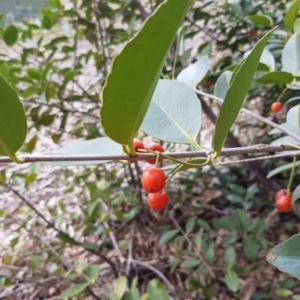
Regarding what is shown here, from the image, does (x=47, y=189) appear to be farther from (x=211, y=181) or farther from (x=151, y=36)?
(x=151, y=36)

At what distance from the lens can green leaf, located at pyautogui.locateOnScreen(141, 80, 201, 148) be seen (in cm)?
63

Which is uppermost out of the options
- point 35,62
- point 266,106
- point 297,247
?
point 297,247

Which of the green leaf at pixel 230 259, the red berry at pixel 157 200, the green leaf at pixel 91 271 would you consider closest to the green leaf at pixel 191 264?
the green leaf at pixel 230 259

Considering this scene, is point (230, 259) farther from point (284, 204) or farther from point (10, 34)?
point (10, 34)

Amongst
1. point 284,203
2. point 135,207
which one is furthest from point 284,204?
point 135,207

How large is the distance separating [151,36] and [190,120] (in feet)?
1.01

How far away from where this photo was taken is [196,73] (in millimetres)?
937

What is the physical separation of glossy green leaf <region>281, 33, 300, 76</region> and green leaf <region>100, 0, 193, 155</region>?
568 millimetres

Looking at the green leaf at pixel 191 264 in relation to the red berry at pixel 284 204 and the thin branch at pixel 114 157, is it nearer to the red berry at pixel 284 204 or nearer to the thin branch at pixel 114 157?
the red berry at pixel 284 204

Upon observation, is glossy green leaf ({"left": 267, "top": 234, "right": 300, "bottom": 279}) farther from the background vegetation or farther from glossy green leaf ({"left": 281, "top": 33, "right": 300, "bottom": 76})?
the background vegetation

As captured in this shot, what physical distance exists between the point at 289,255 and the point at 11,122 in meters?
0.43

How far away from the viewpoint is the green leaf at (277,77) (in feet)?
2.63

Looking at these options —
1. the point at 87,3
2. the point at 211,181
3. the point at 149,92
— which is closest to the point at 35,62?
the point at 87,3

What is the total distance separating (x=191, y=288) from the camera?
1.51m
